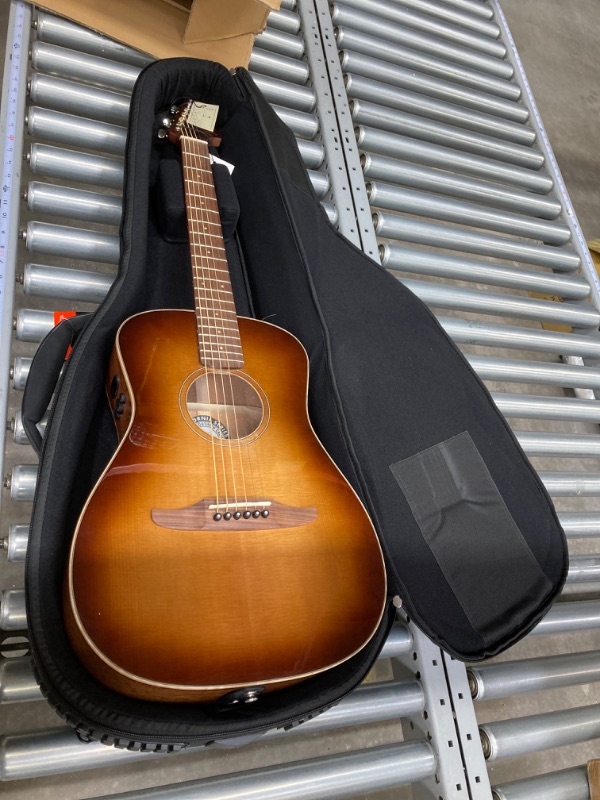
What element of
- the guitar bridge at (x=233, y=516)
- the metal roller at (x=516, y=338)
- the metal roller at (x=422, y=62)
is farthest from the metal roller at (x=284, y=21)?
the guitar bridge at (x=233, y=516)

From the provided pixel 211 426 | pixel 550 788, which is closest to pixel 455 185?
pixel 211 426

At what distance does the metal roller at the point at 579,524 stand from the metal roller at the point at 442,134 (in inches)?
40.2

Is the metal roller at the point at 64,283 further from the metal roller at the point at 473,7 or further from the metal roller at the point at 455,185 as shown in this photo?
the metal roller at the point at 473,7

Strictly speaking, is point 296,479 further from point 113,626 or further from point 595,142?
point 595,142

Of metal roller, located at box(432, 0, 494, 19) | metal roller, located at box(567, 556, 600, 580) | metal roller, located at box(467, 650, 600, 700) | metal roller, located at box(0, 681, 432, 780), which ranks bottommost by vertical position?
metal roller, located at box(0, 681, 432, 780)

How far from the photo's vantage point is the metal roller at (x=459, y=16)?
169 cm

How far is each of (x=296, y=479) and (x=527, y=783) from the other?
69cm

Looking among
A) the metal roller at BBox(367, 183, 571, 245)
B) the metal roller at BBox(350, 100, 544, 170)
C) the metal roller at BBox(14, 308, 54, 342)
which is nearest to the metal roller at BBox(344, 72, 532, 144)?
the metal roller at BBox(350, 100, 544, 170)

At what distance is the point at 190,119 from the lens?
0.99 metres

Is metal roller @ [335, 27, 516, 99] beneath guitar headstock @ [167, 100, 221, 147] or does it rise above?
above

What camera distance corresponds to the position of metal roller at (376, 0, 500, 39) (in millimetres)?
1692

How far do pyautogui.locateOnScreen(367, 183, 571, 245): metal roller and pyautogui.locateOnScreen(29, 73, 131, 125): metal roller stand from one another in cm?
57

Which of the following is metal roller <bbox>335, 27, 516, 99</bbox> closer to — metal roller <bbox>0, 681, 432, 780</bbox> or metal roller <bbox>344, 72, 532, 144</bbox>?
metal roller <bbox>344, 72, 532, 144</bbox>

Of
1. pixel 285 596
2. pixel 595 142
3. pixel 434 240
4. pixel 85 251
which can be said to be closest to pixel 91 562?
pixel 285 596
